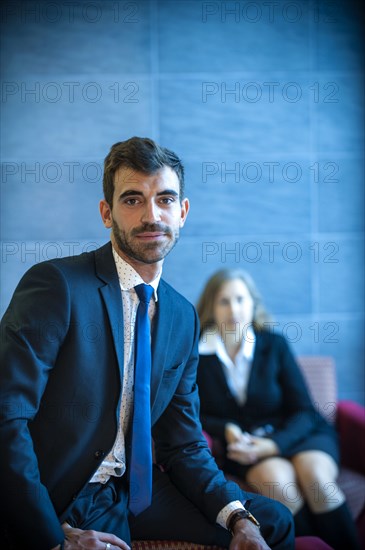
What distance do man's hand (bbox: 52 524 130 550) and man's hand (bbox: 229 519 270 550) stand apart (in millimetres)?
274

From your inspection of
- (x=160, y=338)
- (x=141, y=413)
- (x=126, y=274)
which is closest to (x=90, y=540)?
(x=141, y=413)

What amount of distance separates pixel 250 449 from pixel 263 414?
185 mm

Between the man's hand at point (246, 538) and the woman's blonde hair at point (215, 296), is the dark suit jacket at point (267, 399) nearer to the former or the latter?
the woman's blonde hair at point (215, 296)

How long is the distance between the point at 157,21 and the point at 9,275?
4.63 ft

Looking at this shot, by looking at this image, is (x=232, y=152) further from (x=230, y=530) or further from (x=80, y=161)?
(x=230, y=530)

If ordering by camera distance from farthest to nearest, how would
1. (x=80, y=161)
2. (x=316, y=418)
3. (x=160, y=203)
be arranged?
(x=80, y=161)
(x=316, y=418)
(x=160, y=203)

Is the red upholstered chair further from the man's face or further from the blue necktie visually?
the man's face

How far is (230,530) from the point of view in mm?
1614

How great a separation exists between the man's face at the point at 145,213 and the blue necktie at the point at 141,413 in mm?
105

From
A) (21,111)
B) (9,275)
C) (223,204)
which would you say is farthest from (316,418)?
(21,111)

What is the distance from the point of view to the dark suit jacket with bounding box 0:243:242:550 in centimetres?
141

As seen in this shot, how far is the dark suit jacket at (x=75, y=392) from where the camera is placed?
55.4 inches

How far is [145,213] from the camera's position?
159 centimetres

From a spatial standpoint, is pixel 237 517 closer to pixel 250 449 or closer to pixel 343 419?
pixel 250 449
